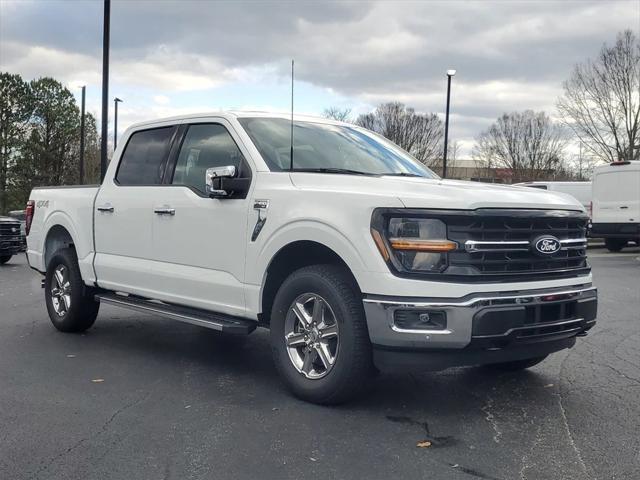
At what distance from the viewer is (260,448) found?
12.9 feet

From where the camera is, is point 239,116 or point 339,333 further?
point 239,116

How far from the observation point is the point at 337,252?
4.53 m

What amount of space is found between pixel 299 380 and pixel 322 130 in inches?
Result: 86.4

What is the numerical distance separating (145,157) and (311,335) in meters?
2.77

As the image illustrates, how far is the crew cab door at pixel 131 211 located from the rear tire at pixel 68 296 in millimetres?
493

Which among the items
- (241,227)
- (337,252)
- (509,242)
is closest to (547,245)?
(509,242)

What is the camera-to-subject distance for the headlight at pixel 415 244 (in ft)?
13.9

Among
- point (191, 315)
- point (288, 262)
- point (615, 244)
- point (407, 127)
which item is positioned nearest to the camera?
point (288, 262)

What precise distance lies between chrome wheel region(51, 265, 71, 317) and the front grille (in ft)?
15.0

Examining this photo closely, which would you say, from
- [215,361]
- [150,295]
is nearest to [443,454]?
[215,361]

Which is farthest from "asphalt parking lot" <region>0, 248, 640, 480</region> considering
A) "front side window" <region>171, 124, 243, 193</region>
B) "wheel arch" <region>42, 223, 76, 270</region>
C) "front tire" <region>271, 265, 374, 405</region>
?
"front side window" <region>171, 124, 243, 193</region>

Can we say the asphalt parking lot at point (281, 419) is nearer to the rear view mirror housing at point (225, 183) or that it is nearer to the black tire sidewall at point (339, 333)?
the black tire sidewall at point (339, 333)

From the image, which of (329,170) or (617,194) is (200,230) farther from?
(617,194)

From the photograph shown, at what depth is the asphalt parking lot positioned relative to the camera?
12.1 ft
